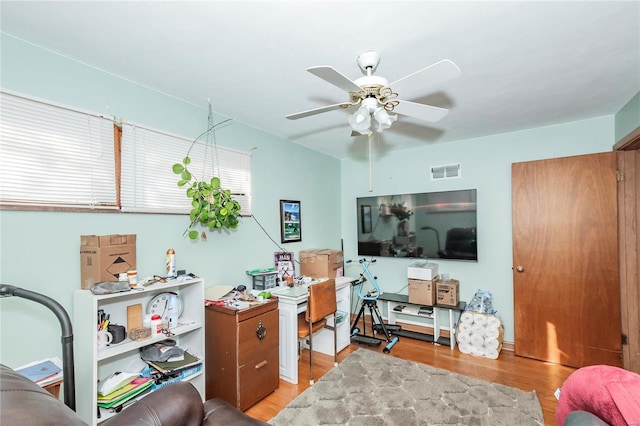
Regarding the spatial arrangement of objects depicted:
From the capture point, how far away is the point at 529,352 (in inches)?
124

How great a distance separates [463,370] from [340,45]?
3054 millimetres

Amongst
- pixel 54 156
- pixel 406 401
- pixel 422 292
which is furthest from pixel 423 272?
pixel 54 156

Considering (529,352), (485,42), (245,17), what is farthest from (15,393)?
(529,352)

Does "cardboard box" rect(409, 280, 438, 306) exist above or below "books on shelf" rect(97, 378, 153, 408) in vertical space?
above

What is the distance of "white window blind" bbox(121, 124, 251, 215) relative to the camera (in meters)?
2.15

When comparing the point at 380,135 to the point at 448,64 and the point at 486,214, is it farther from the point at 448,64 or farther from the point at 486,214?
the point at 448,64

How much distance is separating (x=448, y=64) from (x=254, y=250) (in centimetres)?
243

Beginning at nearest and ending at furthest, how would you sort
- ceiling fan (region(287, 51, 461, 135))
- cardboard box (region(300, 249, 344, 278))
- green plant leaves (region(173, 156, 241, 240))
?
ceiling fan (region(287, 51, 461, 135))
green plant leaves (region(173, 156, 241, 240))
cardboard box (region(300, 249, 344, 278))

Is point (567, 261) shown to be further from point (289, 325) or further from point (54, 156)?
point (54, 156)

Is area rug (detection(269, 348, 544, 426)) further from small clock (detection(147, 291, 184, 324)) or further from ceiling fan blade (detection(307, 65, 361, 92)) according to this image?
ceiling fan blade (detection(307, 65, 361, 92))

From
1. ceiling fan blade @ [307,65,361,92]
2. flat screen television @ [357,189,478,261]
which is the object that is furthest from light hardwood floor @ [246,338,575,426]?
ceiling fan blade @ [307,65,361,92]

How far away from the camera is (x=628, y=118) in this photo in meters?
2.56

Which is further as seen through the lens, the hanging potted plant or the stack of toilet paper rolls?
the stack of toilet paper rolls

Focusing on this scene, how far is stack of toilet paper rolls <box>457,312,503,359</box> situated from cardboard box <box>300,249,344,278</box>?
5.07 feet
